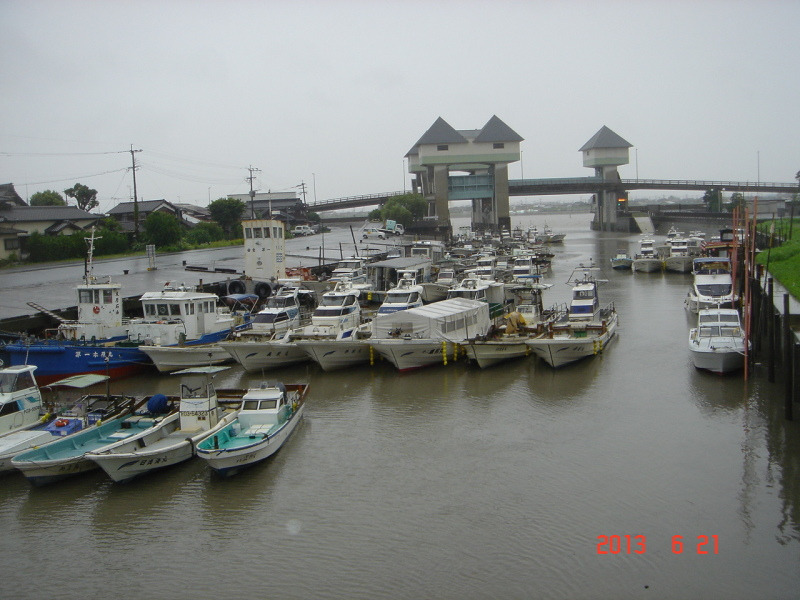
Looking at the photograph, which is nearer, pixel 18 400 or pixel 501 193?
pixel 18 400

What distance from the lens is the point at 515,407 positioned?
818 inches

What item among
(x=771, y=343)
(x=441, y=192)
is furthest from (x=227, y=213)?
(x=771, y=343)

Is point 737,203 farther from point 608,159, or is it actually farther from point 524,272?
point 524,272

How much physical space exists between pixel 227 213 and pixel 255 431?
60025 millimetres

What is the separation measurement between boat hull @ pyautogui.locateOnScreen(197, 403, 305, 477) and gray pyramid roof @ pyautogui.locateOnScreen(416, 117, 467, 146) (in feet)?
252

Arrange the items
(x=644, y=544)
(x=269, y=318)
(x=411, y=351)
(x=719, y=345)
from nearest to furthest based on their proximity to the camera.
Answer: (x=644, y=544), (x=719, y=345), (x=411, y=351), (x=269, y=318)

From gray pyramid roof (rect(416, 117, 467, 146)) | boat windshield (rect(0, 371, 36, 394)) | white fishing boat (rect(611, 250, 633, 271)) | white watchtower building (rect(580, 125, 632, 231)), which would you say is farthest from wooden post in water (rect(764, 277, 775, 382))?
white watchtower building (rect(580, 125, 632, 231))

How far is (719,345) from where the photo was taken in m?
22.3

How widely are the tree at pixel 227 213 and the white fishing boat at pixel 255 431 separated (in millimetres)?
57822

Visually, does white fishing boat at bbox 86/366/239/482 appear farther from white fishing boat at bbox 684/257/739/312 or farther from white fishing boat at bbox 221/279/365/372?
white fishing boat at bbox 684/257/739/312

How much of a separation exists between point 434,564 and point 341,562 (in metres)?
1.56

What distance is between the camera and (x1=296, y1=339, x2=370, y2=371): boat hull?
24953 millimetres

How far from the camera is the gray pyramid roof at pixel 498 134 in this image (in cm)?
9181

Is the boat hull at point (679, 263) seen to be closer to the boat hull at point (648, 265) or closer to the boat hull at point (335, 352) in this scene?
the boat hull at point (648, 265)
